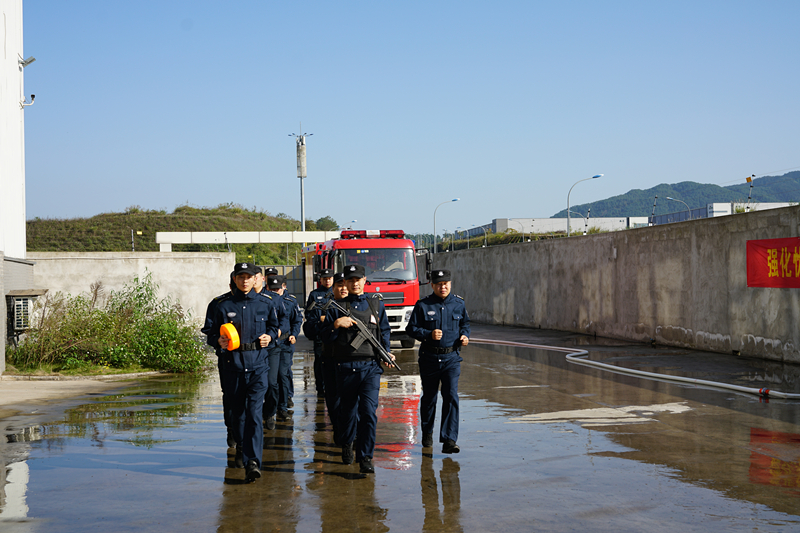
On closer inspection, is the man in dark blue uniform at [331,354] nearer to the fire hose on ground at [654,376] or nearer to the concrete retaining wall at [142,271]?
the fire hose on ground at [654,376]

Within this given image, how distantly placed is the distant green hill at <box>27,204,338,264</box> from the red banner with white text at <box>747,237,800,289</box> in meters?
55.0

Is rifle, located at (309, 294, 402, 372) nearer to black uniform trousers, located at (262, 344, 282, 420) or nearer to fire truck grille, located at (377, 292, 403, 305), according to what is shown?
black uniform trousers, located at (262, 344, 282, 420)

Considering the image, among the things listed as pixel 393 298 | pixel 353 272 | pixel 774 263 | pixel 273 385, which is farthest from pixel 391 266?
pixel 353 272

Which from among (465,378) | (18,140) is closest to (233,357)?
(465,378)

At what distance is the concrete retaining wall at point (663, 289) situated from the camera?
1541 centimetres

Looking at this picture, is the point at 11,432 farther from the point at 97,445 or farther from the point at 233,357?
the point at 233,357

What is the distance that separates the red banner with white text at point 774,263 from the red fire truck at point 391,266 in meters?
7.14

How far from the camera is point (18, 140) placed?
1902 centimetres

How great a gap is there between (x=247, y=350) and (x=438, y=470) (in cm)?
210

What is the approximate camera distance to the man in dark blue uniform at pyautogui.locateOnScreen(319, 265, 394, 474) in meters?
6.98

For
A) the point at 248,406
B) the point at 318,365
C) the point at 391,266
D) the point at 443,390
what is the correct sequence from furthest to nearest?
the point at 391,266 → the point at 318,365 → the point at 443,390 → the point at 248,406

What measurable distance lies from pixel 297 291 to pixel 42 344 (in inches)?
838

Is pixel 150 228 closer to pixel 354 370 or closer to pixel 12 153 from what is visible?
pixel 12 153

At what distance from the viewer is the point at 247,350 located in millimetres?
6898
